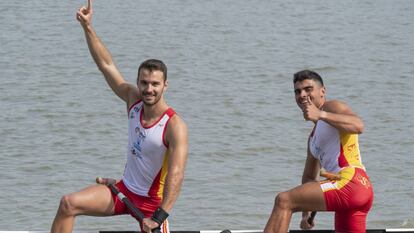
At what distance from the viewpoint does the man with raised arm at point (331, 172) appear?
816cm

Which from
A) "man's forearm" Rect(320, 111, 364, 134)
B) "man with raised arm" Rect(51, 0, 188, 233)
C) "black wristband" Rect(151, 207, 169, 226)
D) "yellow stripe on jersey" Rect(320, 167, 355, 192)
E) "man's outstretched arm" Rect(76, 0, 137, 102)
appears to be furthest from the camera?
"man's outstretched arm" Rect(76, 0, 137, 102)

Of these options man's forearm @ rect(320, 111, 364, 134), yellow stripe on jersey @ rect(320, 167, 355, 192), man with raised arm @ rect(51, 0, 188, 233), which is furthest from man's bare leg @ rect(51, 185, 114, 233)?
man's forearm @ rect(320, 111, 364, 134)

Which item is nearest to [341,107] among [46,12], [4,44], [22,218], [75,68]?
[22,218]

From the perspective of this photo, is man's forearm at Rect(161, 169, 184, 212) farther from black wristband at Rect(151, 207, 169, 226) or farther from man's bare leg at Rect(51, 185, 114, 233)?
man's bare leg at Rect(51, 185, 114, 233)

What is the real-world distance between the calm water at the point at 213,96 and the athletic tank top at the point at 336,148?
3192 millimetres

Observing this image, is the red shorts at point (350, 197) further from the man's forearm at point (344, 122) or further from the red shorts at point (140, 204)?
the red shorts at point (140, 204)

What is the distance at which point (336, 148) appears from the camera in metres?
8.34

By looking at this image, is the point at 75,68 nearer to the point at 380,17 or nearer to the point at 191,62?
the point at 191,62

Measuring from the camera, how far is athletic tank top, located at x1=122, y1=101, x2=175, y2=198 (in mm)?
8172

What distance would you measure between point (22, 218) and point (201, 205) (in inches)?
74.7

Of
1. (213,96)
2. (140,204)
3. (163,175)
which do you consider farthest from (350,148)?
(213,96)

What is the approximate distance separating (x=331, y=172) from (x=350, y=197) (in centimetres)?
27

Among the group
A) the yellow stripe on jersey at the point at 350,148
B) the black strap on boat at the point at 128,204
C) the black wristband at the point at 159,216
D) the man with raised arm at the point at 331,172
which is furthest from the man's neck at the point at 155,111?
the yellow stripe on jersey at the point at 350,148

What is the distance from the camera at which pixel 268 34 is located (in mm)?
21438
